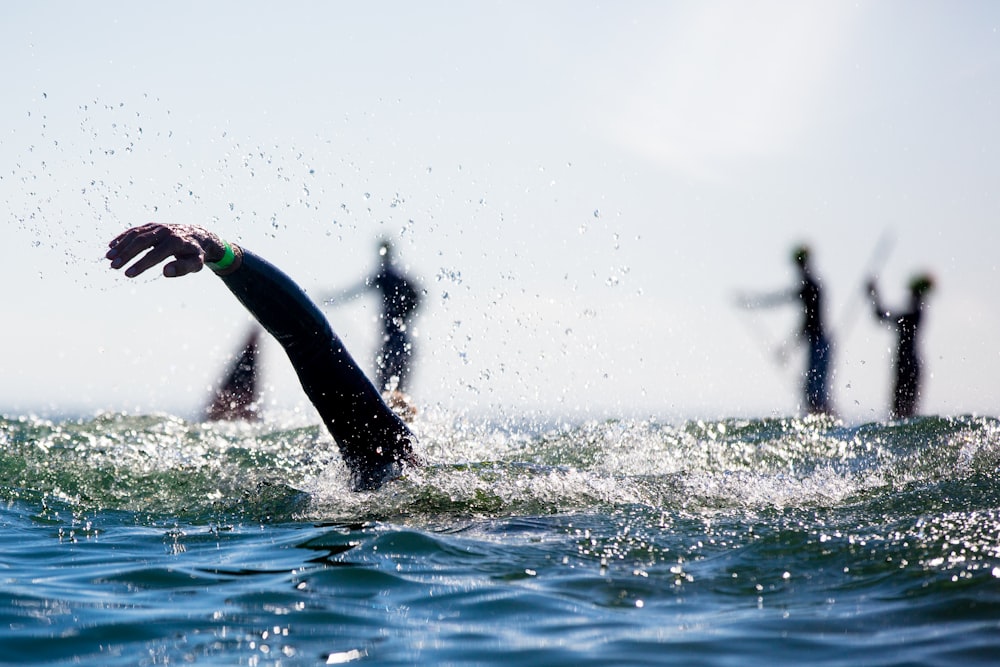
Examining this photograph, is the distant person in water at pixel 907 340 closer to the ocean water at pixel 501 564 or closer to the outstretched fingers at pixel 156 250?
the ocean water at pixel 501 564

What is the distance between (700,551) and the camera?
4324mm

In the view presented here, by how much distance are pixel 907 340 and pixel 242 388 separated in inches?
380

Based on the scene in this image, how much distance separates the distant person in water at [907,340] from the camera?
45.2 ft

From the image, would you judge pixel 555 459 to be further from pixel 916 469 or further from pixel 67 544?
pixel 67 544

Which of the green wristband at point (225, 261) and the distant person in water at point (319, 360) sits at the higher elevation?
the green wristband at point (225, 261)

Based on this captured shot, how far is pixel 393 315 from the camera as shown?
1302 centimetres

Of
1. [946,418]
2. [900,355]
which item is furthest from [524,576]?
[900,355]

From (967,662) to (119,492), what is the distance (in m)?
5.32

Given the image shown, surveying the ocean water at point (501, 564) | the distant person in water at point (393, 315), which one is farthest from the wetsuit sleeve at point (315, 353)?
the distant person in water at point (393, 315)

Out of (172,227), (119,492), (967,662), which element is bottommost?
(967,662)

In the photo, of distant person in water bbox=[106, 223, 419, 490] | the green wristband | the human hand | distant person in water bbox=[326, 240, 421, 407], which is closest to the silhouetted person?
distant person in water bbox=[326, 240, 421, 407]

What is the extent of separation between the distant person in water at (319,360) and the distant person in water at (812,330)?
359 inches

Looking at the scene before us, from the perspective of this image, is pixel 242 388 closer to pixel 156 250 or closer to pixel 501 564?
pixel 156 250

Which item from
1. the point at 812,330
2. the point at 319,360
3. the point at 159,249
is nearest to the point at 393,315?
the point at 812,330
